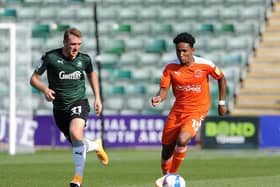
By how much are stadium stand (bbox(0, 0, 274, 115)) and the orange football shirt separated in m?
15.3

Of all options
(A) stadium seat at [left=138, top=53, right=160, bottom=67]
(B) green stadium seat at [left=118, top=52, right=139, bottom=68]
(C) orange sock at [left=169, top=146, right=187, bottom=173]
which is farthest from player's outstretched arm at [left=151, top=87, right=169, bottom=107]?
(A) stadium seat at [left=138, top=53, right=160, bottom=67]

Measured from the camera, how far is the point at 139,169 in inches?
669

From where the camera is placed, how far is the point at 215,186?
1285cm

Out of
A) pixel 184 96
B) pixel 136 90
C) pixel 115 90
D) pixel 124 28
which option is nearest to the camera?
pixel 184 96

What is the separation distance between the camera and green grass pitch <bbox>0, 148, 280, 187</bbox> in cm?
1363

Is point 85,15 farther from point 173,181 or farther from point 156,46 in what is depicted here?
point 173,181

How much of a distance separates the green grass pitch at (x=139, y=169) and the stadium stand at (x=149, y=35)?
5.05 meters

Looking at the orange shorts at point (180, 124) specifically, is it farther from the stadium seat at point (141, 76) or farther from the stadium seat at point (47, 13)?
the stadium seat at point (47, 13)

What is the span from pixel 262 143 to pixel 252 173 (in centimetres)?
895

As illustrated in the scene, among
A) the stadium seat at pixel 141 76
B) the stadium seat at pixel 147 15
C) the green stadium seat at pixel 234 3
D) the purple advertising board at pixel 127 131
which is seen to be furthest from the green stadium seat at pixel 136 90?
the green stadium seat at pixel 234 3

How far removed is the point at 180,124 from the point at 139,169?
16.0 ft

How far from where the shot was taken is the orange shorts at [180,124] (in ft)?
A: 39.8

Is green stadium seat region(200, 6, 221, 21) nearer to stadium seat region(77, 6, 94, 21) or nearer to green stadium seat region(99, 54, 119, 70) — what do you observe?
green stadium seat region(99, 54, 119, 70)

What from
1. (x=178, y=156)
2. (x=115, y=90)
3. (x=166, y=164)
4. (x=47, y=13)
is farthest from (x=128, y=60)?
(x=178, y=156)
